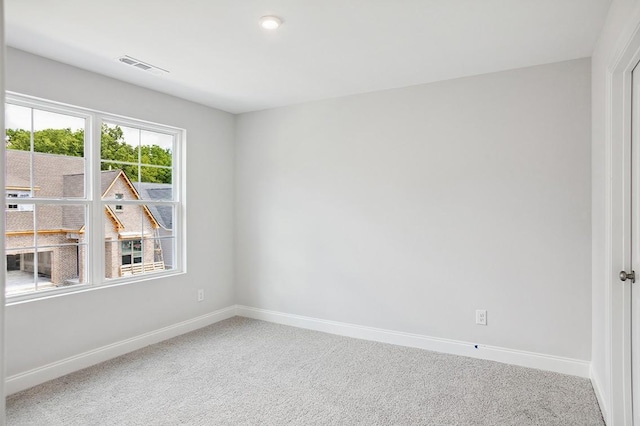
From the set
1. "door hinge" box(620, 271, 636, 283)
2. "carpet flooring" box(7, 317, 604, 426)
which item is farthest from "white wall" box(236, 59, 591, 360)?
"door hinge" box(620, 271, 636, 283)

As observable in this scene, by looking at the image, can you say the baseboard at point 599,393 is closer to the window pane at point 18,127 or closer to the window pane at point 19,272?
the window pane at point 19,272

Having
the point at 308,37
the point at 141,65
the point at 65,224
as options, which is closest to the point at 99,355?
the point at 65,224

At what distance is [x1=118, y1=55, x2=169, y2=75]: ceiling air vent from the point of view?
3.01 metres

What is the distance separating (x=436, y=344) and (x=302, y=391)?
1409 mm

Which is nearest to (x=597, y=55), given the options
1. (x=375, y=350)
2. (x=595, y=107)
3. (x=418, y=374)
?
(x=595, y=107)

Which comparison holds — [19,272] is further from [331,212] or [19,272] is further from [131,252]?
[331,212]

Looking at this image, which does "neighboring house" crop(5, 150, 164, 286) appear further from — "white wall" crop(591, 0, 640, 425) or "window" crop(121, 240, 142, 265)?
"white wall" crop(591, 0, 640, 425)

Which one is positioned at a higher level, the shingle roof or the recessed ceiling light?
the recessed ceiling light

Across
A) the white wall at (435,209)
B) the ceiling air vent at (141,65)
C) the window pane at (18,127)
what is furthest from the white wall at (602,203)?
the window pane at (18,127)

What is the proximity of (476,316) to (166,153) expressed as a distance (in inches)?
134

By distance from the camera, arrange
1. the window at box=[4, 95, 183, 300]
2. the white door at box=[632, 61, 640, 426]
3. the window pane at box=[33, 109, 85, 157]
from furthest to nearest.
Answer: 1. the window pane at box=[33, 109, 85, 157]
2. the window at box=[4, 95, 183, 300]
3. the white door at box=[632, 61, 640, 426]

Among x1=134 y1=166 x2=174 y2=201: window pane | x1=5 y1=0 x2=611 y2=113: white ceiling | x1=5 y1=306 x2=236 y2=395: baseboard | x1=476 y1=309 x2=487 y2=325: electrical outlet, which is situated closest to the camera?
x1=5 y1=0 x2=611 y2=113: white ceiling

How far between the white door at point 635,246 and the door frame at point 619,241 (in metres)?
0.02

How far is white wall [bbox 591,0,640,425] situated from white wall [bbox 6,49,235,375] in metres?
3.62
